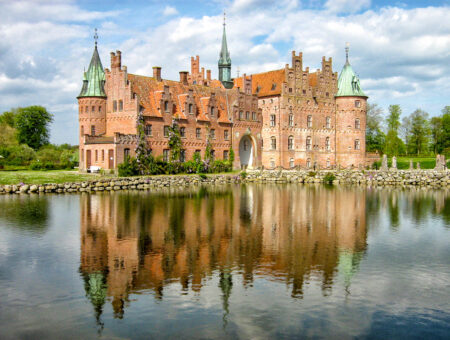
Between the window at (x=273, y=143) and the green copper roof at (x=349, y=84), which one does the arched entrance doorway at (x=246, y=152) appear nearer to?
the window at (x=273, y=143)

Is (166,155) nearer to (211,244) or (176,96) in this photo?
(176,96)

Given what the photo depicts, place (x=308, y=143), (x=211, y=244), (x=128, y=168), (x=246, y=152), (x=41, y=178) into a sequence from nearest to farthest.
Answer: (x=211, y=244), (x=41, y=178), (x=128, y=168), (x=246, y=152), (x=308, y=143)

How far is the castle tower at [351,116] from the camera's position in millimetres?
62594

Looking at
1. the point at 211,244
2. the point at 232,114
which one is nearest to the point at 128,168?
the point at 232,114

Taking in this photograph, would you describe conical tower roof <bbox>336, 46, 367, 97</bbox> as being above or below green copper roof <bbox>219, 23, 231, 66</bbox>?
below

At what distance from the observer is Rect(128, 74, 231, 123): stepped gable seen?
4816cm

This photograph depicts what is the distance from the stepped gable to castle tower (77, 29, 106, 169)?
3909 millimetres

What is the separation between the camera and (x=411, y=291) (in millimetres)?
11828

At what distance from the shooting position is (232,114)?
56125 mm

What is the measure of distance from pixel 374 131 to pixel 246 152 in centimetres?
3714

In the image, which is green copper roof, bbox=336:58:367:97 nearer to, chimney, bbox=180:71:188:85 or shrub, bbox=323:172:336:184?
shrub, bbox=323:172:336:184

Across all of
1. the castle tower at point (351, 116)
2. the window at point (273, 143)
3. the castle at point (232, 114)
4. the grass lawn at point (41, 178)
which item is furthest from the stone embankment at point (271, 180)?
the castle tower at point (351, 116)

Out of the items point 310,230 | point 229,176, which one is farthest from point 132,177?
point 310,230

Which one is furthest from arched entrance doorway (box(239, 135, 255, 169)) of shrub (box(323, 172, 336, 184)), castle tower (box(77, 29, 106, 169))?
castle tower (box(77, 29, 106, 169))
